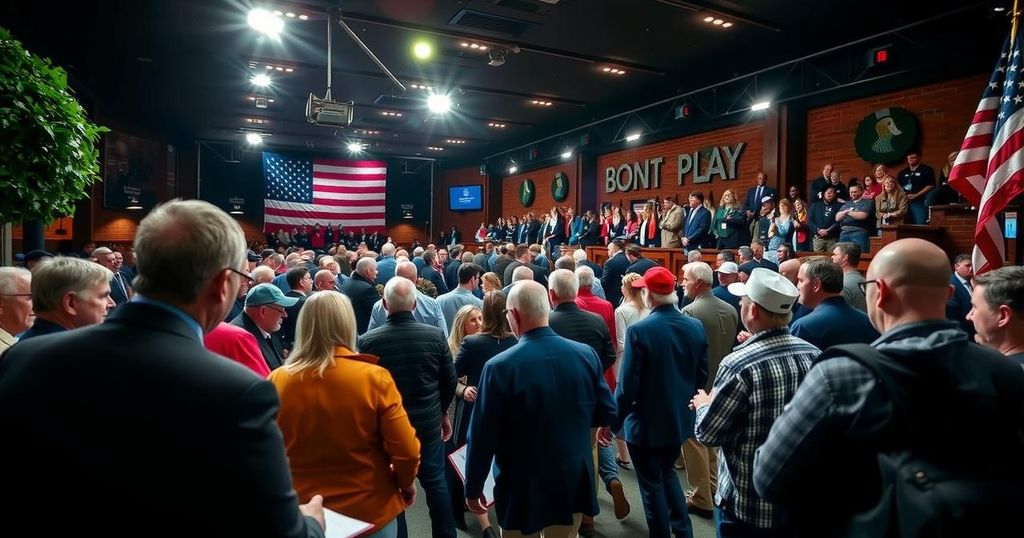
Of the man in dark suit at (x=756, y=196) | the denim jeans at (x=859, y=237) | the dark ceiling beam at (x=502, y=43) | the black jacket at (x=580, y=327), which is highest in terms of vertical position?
the dark ceiling beam at (x=502, y=43)

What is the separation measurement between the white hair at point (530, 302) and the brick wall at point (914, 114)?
8.13 meters

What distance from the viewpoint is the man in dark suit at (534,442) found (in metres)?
2.28

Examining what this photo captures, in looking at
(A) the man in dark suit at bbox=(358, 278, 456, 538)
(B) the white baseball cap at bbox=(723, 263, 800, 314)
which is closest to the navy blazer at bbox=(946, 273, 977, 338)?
(B) the white baseball cap at bbox=(723, 263, 800, 314)

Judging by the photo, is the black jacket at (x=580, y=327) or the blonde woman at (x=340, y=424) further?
the black jacket at (x=580, y=327)

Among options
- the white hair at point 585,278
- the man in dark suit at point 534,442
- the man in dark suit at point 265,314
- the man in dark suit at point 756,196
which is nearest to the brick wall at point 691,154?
the man in dark suit at point 756,196

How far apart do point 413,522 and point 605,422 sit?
5.46 ft

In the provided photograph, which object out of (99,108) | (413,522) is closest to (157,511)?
(413,522)

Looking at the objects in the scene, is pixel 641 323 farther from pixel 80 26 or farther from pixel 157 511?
pixel 80 26

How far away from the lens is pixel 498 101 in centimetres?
1320

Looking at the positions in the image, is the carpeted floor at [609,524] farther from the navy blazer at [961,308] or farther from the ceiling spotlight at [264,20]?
the ceiling spotlight at [264,20]

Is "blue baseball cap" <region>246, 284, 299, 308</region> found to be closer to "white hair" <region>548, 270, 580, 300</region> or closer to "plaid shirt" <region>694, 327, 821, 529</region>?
"white hair" <region>548, 270, 580, 300</region>

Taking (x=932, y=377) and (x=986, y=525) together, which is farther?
(x=932, y=377)

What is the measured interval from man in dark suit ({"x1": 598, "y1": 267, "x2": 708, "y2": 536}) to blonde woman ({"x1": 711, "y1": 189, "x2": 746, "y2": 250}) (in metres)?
7.26

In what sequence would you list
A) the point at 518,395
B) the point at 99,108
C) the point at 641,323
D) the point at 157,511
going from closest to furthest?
the point at 157,511 < the point at 518,395 < the point at 641,323 < the point at 99,108
